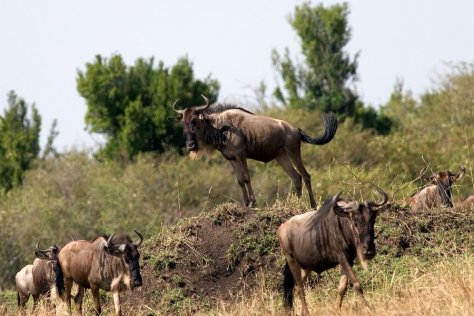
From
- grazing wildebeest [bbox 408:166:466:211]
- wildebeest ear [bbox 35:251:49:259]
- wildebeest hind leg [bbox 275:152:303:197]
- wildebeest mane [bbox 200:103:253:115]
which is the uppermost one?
wildebeest mane [bbox 200:103:253:115]

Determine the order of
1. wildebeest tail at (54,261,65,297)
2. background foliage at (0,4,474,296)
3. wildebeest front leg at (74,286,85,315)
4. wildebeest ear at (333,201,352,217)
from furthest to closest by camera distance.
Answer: background foliage at (0,4,474,296) → wildebeest tail at (54,261,65,297) → wildebeest front leg at (74,286,85,315) → wildebeest ear at (333,201,352,217)

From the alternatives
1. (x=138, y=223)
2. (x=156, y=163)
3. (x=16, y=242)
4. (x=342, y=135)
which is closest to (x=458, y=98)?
(x=342, y=135)

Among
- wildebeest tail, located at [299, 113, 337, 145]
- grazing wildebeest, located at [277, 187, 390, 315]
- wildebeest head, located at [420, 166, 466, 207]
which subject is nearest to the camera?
grazing wildebeest, located at [277, 187, 390, 315]

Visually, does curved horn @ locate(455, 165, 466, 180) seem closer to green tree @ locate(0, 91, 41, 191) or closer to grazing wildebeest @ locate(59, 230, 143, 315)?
grazing wildebeest @ locate(59, 230, 143, 315)

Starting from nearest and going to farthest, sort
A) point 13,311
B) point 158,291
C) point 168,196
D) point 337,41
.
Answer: point 158,291
point 13,311
point 168,196
point 337,41

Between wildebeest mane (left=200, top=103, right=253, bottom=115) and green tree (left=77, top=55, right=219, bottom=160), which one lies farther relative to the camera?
green tree (left=77, top=55, right=219, bottom=160)

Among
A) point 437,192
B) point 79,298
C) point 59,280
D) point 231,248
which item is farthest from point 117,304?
point 437,192

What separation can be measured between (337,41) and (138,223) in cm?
1913

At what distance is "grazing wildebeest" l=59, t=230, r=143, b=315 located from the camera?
1408 cm

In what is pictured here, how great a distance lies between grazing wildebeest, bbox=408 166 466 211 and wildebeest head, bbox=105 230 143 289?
5.85 metres

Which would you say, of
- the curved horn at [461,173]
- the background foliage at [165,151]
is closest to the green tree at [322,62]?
the background foliage at [165,151]

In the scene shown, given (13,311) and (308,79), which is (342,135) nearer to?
(308,79)

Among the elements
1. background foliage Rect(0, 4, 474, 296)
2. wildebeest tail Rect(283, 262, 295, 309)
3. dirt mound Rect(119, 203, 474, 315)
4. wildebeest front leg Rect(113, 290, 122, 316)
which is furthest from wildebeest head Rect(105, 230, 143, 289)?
background foliage Rect(0, 4, 474, 296)

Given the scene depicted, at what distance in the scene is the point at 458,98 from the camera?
5050cm
